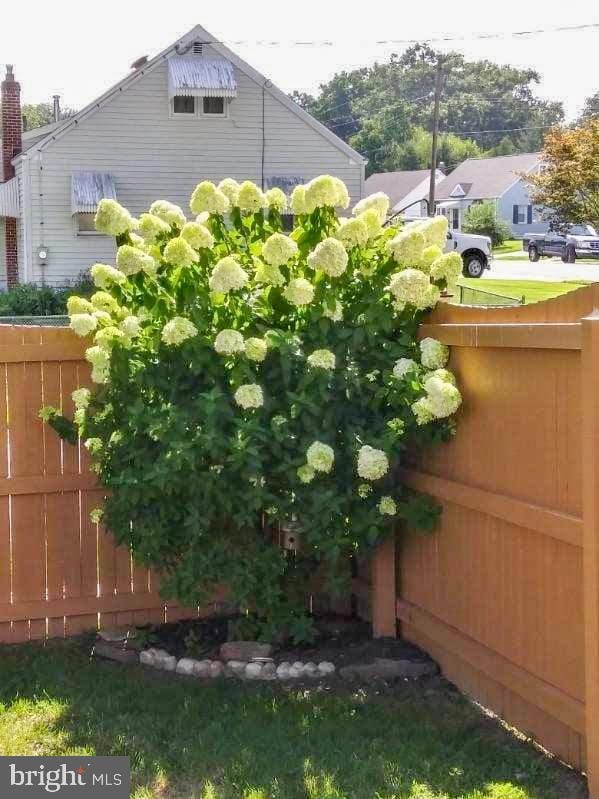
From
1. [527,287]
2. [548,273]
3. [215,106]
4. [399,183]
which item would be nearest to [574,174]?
Result: [548,273]

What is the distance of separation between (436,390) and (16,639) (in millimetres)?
2437

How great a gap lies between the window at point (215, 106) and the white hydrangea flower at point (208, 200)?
20969 mm

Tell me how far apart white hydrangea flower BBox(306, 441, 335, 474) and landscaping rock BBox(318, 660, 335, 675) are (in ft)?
3.10

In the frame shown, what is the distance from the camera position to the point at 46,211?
82.1ft

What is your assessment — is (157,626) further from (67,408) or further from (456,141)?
(456,141)

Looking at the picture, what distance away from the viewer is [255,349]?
428 centimetres

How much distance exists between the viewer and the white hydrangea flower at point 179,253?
441 centimetres

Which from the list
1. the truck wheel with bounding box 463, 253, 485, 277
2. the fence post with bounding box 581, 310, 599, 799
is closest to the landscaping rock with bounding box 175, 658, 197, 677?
the fence post with bounding box 581, 310, 599, 799

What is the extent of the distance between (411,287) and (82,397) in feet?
5.19

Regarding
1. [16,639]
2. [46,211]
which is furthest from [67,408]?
[46,211]

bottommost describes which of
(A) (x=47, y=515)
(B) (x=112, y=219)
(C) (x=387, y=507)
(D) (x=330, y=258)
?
(A) (x=47, y=515)

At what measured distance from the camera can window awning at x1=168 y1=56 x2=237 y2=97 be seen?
23797 mm

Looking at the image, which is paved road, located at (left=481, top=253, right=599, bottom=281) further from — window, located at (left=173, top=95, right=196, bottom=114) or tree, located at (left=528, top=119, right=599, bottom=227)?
window, located at (left=173, top=95, right=196, bottom=114)

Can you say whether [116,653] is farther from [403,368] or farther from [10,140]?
[10,140]
